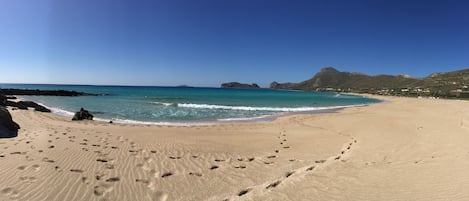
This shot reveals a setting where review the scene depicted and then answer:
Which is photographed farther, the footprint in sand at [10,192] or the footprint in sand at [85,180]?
the footprint in sand at [85,180]

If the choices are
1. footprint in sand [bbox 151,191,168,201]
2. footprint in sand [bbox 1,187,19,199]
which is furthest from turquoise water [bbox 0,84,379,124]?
footprint in sand [bbox 151,191,168,201]

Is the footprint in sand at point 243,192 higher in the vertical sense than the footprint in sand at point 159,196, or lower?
lower

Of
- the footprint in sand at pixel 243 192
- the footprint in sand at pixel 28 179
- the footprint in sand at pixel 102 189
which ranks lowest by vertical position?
the footprint in sand at pixel 243 192

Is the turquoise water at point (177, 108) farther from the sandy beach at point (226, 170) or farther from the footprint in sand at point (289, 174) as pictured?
the footprint in sand at point (289, 174)

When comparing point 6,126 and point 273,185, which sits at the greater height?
point 6,126

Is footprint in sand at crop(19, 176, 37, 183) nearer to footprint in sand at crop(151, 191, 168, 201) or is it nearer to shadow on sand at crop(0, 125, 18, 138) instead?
footprint in sand at crop(151, 191, 168, 201)

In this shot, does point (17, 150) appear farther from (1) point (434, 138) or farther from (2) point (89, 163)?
(1) point (434, 138)

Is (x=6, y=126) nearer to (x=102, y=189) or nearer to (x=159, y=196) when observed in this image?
(x=102, y=189)

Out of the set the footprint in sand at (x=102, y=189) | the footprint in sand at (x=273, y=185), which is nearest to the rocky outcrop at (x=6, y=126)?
the footprint in sand at (x=102, y=189)

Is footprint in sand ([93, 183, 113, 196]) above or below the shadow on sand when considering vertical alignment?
below

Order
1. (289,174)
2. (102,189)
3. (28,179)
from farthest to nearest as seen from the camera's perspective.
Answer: (289,174), (28,179), (102,189)

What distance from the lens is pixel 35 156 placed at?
321 inches

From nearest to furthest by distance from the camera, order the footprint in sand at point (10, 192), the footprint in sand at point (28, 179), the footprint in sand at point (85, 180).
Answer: the footprint in sand at point (10, 192), the footprint in sand at point (28, 179), the footprint in sand at point (85, 180)

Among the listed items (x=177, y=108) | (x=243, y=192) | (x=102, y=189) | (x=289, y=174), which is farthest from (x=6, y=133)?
(x=177, y=108)
